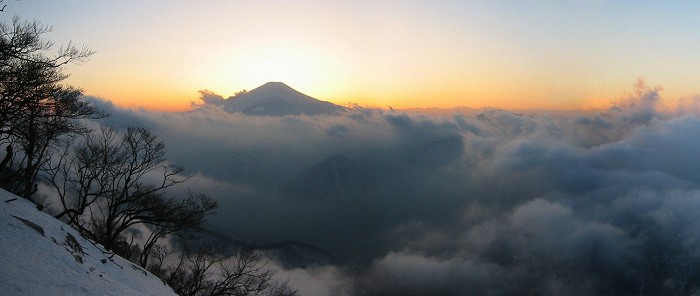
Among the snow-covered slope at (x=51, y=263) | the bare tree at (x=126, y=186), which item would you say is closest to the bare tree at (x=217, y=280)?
the bare tree at (x=126, y=186)

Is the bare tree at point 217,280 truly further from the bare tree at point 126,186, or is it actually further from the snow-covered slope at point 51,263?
the snow-covered slope at point 51,263

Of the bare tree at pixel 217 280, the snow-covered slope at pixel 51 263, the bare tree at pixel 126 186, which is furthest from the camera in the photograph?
the bare tree at pixel 217 280

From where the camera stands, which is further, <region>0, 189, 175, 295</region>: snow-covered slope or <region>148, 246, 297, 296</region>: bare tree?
<region>148, 246, 297, 296</region>: bare tree

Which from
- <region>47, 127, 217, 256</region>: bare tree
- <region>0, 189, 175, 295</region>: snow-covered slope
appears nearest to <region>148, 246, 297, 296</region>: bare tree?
<region>47, 127, 217, 256</region>: bare tree

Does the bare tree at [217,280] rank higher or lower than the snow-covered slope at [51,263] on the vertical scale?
lower

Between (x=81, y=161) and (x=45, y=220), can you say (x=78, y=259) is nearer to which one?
(x=45, y=220)

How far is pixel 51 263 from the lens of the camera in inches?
440

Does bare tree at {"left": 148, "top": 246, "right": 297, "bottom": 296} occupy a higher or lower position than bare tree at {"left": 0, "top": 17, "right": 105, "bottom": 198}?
lower

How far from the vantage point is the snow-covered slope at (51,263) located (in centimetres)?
966

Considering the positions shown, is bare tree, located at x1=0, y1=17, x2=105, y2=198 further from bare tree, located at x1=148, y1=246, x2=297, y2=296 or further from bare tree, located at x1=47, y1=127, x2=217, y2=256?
bare tree, located at x1=148, y1=246, x2=297, y2=296

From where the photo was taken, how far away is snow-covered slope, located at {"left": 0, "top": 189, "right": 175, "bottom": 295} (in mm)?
9656

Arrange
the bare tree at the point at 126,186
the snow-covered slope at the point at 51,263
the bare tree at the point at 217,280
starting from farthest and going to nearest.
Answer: the bare tree at the point at 217,280, the bare tree at the point at 126,186, the snow-covered slope at the point at 51,263

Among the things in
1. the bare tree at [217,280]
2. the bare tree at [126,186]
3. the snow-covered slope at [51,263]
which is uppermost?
the bare tree at [126,186]

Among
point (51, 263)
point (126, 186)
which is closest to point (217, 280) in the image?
→ point (126, 186)
